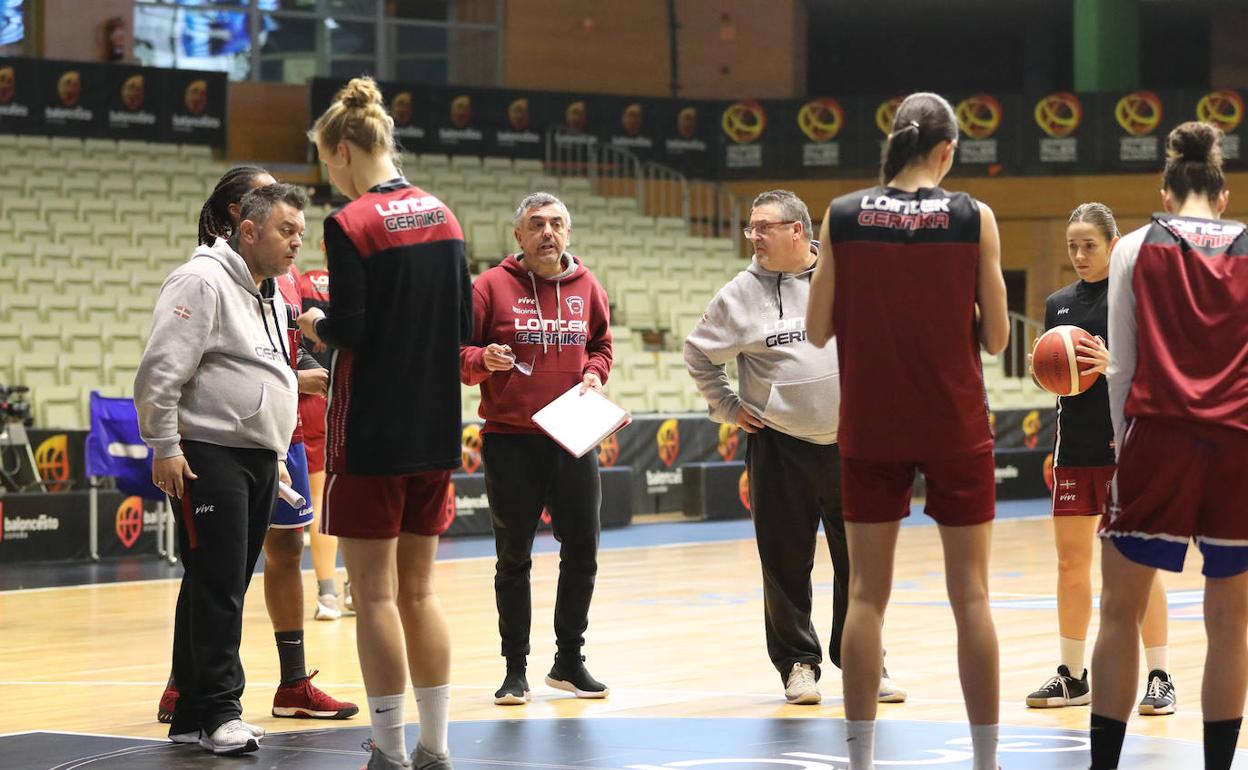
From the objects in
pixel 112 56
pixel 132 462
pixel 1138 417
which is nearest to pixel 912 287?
pixel 1138 417

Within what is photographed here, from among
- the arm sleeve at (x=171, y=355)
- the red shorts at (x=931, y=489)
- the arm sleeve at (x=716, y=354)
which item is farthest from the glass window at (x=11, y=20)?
the red shorts at (x=931, y=489)

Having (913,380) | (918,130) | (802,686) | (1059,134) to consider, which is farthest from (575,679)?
(1059,134)

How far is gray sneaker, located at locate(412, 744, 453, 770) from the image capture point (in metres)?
4.04

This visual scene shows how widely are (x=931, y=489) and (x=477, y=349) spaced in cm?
219

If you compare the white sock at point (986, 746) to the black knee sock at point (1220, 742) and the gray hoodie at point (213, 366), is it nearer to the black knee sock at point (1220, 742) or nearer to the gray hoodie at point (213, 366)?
the black knee sock at point (1220, 742)

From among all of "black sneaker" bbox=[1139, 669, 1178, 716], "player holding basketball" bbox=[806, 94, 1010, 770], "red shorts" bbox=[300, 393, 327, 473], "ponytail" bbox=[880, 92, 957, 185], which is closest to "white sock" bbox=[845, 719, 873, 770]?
"player holding basketball" bbox=[806, 94, 1010, 770]

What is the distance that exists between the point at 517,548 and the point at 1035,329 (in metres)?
16.2

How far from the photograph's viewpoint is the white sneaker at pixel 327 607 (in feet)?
26.2

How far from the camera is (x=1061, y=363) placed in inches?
209

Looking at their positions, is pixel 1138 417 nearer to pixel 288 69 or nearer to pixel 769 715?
pixel 769 715

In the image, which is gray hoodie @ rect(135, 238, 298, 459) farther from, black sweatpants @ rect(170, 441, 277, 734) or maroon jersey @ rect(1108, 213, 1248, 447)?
maroon jersey @ rect(1108, 213, 1248, 447)

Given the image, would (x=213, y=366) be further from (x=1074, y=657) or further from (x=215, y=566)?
(x=1074, y=657)

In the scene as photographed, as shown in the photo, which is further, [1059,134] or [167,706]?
[1059,134]

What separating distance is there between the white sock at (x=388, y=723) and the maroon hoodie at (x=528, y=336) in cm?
185
